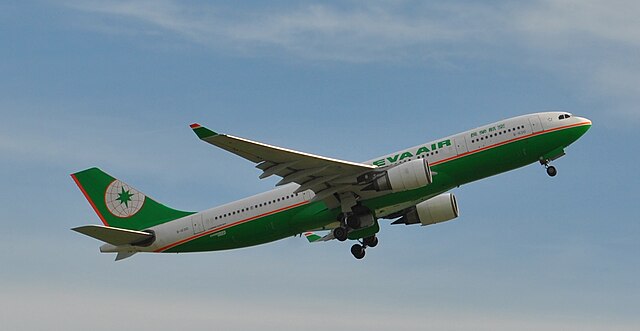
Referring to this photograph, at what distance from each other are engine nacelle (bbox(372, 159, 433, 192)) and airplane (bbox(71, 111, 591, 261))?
5cm

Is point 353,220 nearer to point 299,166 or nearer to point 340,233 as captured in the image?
point 340,233

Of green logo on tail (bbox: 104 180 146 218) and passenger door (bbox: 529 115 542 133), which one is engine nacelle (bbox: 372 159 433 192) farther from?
green logo on tail (bbox: 104 180 146 218)

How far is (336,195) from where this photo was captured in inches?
1991

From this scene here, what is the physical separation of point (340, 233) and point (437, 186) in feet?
19.2

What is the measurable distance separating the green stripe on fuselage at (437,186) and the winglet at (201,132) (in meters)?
8.79

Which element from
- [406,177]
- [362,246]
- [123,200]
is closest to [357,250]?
[362,246]

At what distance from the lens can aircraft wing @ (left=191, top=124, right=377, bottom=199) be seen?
148 feet

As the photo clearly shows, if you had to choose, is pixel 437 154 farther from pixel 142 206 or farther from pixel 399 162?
pixel 142 206

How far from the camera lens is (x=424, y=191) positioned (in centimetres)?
4888

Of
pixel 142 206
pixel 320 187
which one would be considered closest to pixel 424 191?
pixel 320 187

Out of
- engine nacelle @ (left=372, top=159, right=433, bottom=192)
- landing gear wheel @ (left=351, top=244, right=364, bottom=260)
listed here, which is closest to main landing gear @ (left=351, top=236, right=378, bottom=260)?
landing gear wheel @ (left=351, top=244, right=364, bottom=260)

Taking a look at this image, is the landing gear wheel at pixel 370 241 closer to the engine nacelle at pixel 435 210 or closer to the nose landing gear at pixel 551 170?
the engine nacelle at pixel 435 210

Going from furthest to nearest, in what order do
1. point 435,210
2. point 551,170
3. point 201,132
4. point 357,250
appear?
point 357,250, point 435,210, point 551,170, point 201,132

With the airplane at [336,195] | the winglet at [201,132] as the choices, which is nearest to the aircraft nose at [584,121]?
the airplane at [336,195]
